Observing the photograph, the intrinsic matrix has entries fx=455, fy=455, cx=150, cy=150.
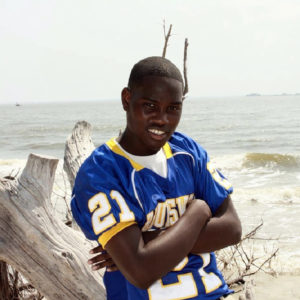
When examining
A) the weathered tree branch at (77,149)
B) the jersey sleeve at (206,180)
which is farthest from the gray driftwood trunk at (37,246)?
the weathered tree branch at (77,149)

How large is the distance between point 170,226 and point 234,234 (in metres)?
0.30

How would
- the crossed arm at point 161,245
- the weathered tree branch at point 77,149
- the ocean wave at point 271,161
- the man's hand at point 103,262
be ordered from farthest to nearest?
the ocean wave at point 271,161, the weathered tree branch at point 77,149, the man's hand at point 103,262, the crossed arm at point 161,245

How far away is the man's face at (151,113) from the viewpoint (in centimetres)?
152

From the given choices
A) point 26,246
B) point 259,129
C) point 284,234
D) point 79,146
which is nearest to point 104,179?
point 26,246

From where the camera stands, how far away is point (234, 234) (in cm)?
171

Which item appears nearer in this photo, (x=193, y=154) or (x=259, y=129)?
(x=193, y=154)

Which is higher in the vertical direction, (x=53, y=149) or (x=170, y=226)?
(x=170, y=226)

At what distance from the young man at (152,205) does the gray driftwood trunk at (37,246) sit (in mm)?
568

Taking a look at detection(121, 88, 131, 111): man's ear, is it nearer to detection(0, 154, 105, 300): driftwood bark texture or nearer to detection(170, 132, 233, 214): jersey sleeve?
detection(170, 132, 233, 214): jersey sleeve

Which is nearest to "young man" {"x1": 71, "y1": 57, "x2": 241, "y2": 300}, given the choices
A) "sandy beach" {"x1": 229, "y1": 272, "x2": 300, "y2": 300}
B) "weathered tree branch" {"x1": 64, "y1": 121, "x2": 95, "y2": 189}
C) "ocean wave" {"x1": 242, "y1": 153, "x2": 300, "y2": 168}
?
"weathered tree branch" {"x1": 64, "y1": 121, "x2": 95, "y2": 189}

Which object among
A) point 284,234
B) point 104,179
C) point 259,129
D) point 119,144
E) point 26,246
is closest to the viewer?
point 104,179

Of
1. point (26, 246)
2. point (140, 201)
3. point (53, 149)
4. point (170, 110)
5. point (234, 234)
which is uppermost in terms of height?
point (170, 110)

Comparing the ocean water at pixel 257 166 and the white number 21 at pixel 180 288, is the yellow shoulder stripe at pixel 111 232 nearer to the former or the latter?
the white number 21 at pixel 180 288

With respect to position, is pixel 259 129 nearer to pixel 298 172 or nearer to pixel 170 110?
pixel 298 172
